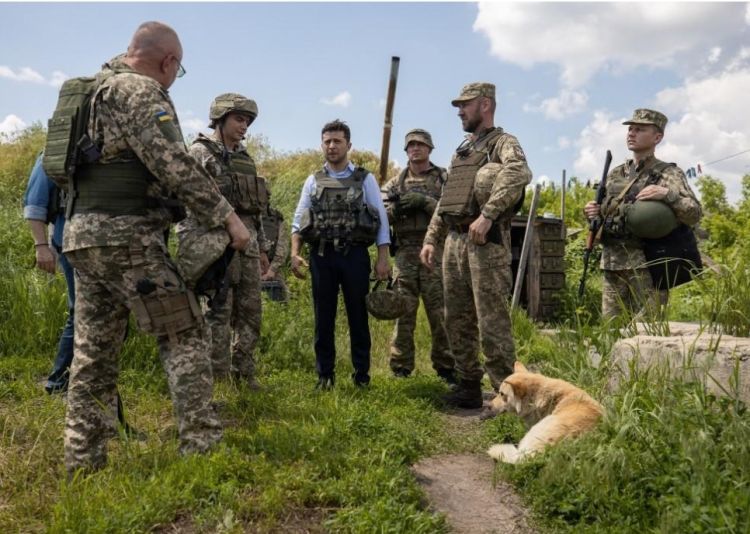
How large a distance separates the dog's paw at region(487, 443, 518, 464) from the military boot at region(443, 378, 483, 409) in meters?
1.23

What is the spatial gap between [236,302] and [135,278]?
2222mm

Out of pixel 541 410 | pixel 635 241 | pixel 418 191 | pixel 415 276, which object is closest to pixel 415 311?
pixel 415 276

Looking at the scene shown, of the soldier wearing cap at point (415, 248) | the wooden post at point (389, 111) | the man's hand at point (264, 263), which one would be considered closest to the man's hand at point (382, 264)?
the soldier wearing cap at point (415, 248)

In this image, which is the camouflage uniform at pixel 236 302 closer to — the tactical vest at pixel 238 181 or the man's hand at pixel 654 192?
the tactical vest at pixel 238 181

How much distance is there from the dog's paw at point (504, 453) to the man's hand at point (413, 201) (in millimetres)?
2963

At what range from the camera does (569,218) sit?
17891 millimetres

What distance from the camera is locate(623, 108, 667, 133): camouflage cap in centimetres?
556

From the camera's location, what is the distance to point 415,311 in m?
6.22

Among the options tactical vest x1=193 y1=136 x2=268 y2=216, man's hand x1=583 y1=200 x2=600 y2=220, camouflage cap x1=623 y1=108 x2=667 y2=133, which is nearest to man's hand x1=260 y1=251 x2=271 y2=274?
tactical vest x1=193 y1=136 x2=268 y2=216

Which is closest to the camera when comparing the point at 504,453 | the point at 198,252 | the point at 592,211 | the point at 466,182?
the point at 198,252

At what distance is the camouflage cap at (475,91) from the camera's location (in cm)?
503

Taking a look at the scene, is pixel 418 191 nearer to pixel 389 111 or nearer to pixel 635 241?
pixel 635 241

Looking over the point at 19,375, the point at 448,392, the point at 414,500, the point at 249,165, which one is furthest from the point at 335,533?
the point at 19,375

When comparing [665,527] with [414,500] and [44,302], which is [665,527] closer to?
[414,500]
